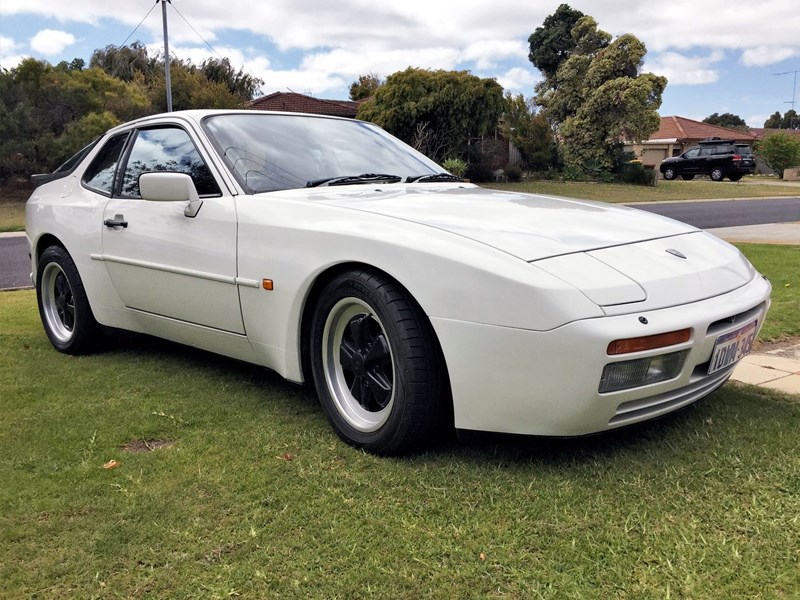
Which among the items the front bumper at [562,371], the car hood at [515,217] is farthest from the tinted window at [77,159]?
the front bumper at [562,371]

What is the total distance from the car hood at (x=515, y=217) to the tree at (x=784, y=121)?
336 ft

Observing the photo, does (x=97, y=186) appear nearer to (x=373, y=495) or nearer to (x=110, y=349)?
(x=110, y=349)

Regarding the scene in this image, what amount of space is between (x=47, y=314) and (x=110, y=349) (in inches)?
20.7

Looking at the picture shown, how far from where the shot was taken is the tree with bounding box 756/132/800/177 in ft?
143

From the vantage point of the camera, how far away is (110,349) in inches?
189

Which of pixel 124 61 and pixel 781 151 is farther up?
pixel 124 61

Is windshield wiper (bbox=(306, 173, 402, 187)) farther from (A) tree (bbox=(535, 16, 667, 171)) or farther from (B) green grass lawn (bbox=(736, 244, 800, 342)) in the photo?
(A) tree (bbox=(535, 16, 667, 171))

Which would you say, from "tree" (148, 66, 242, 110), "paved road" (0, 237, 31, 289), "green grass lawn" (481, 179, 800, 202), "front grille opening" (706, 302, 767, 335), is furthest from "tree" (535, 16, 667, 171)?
"front grille opening" (706, 302, 767, 335)

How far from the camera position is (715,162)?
36125mm

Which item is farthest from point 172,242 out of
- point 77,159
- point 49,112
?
point 49,112

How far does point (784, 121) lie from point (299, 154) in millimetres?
107309

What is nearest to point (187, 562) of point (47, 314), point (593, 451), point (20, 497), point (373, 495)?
point (373, 495)

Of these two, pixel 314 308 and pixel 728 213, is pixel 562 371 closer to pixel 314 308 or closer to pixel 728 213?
pixel 314 308

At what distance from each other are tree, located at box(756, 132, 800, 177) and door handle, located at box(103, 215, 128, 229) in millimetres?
46963
